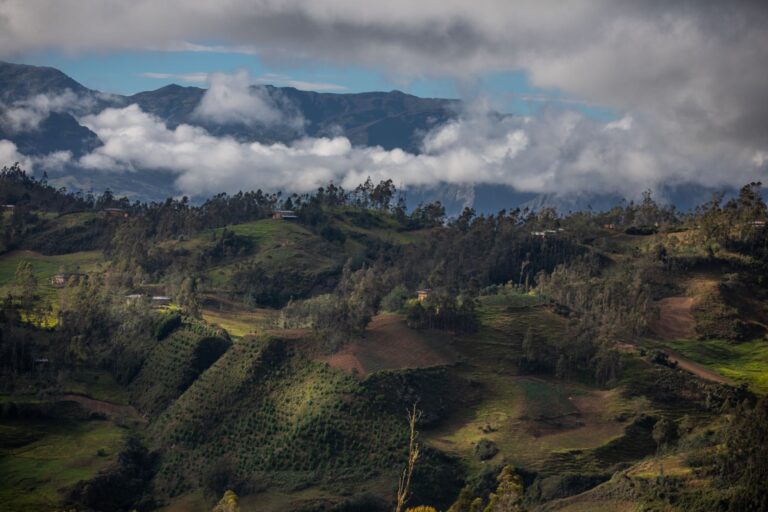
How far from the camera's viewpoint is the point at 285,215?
154000 mm

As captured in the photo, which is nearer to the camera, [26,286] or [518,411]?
[518,411]

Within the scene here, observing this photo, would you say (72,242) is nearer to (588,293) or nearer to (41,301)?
(41,301)

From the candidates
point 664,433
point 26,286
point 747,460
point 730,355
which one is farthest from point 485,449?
point 26,286

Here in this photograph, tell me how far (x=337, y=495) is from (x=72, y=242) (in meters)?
91.2

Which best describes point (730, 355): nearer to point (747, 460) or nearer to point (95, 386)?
point (747, 460)

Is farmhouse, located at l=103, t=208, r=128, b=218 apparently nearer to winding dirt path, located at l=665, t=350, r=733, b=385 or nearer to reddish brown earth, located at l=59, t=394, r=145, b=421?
reddish brown earth, located at l=59, t=394, r=145, b=421

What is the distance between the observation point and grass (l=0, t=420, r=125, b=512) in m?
61.7

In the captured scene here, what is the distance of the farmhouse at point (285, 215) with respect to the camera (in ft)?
501

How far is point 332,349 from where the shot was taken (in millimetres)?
79438

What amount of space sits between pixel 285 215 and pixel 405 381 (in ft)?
272

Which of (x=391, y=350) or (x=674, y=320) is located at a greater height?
(x=674, y=320)

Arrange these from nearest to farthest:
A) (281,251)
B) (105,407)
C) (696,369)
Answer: (105,407), (696,369), (281,251)

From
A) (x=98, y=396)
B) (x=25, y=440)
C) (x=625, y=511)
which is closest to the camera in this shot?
(x=625, y=511)

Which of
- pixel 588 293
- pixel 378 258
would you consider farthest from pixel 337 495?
pixel 378 258
